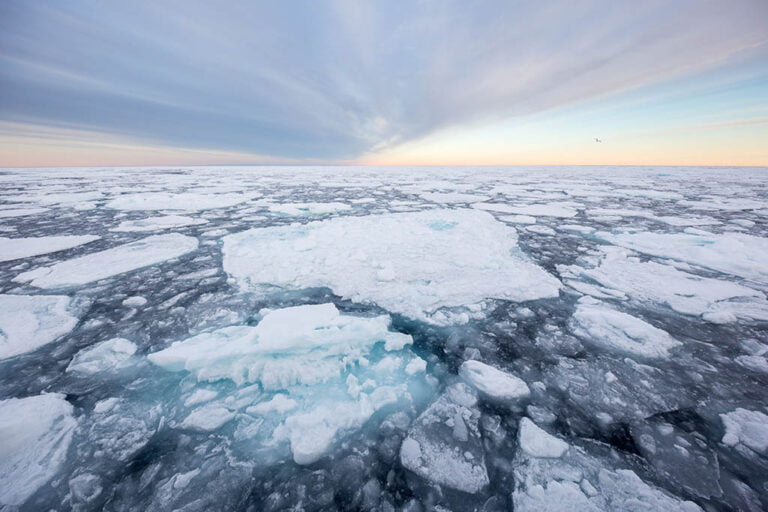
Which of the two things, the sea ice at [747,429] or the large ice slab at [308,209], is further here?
the large ice slab at [308,209]

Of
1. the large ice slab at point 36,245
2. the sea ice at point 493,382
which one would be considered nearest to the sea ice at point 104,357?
the sea ice at point 493,382

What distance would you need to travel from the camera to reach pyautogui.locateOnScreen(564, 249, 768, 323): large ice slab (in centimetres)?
168

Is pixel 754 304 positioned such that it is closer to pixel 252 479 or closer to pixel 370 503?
pixel 370 503

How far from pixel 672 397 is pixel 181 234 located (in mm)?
4148

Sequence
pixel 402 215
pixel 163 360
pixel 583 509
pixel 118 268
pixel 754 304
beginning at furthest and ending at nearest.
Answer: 1. pixel 402 215
2. pixel 118 268
3. pixel 754 304
4. pixel 163 360
5. pixel 583 509

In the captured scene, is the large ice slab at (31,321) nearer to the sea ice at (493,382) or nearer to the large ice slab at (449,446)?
the large ice slab at (449,446)

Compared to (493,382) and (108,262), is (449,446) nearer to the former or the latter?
(493,382)

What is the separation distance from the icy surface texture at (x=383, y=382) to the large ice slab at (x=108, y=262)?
0.03 meters

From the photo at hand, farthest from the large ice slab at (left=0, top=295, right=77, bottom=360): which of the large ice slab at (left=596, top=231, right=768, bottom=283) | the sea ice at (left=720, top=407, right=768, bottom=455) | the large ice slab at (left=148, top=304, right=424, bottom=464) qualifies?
the large ice slab at (left=596, top=231, right=768, bottom=283)

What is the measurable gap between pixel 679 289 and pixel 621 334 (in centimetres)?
92

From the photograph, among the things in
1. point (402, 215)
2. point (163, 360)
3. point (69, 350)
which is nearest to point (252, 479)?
point (163, 360)

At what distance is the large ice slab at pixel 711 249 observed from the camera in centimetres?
226

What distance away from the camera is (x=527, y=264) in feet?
7.80

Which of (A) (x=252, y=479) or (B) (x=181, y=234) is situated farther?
(B) (x=181, y=234)
